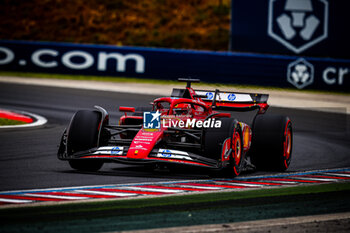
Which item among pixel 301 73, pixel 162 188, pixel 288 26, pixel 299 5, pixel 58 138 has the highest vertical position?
pixel 299 5

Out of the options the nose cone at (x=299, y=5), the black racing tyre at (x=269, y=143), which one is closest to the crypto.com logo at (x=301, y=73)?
the nose cone at (x=299, y=5)

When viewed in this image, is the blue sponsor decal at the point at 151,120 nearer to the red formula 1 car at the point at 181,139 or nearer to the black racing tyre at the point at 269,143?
the red formula 1 car at the point at 181,139

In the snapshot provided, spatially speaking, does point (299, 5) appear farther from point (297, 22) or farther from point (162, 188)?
point (162, 188)

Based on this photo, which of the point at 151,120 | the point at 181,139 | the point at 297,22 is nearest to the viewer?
the point at 151,120

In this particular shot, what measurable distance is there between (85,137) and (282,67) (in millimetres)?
15084

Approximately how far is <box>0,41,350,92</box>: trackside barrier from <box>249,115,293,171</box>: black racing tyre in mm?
12523

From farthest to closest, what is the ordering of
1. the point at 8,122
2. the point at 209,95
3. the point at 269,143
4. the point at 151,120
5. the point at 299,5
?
the point at 299,5 → the point at 8,122 → the point at 209,95 → the point at 269,143 → the point at 151,120

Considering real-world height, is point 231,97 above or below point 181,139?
above

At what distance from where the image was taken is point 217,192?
27.0 feet

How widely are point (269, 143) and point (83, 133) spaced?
2.59 meters

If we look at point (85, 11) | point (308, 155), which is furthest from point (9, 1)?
point (308, 155)

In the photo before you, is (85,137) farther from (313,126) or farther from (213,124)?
(313,126)

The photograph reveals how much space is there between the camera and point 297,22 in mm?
26141

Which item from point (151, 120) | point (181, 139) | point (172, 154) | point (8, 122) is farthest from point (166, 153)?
point (8, 122)
